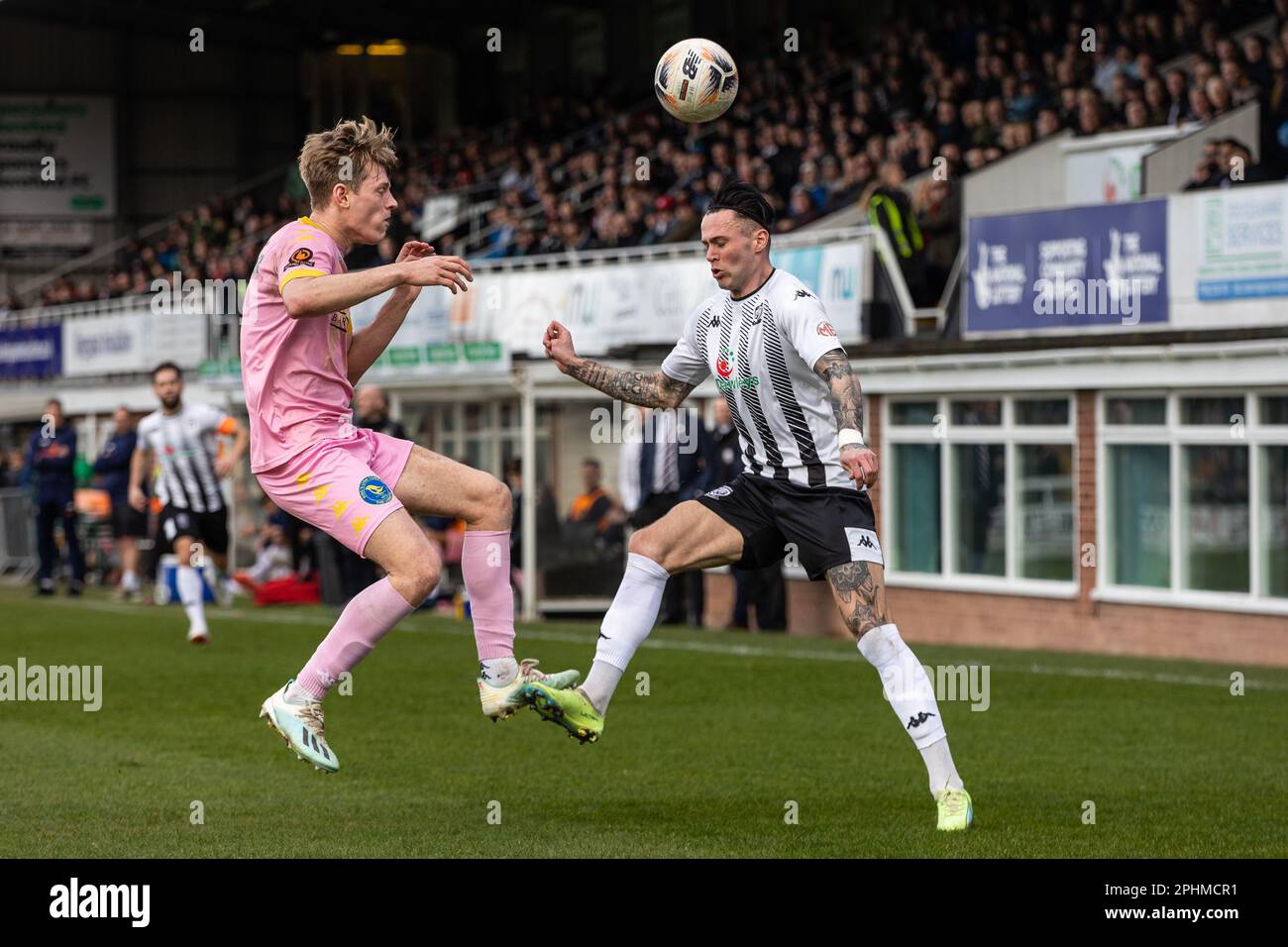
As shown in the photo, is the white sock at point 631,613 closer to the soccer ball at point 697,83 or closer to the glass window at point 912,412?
the soccer ball at point 697,83

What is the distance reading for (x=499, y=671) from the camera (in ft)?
25.7

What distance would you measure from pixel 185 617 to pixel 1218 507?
9909 mm

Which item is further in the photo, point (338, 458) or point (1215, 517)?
point (1215, 517)

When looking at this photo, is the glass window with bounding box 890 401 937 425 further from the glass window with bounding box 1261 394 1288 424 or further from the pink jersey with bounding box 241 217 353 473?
the pink jersey with bounding box 241 217 353 473

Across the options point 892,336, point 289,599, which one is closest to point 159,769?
point 892,336

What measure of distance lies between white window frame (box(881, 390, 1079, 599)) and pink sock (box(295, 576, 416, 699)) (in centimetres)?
1199

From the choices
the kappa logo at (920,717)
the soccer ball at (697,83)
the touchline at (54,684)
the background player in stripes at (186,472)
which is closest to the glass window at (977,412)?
the background player in stripes at (186,472)

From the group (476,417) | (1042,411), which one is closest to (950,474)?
(1042,411)

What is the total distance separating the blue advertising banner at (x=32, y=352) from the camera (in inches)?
1494

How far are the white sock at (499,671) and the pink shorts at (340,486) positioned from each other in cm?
67

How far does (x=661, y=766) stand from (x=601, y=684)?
2.23 metres

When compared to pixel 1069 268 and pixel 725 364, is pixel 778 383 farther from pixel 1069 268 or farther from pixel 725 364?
pixel 1069 268
